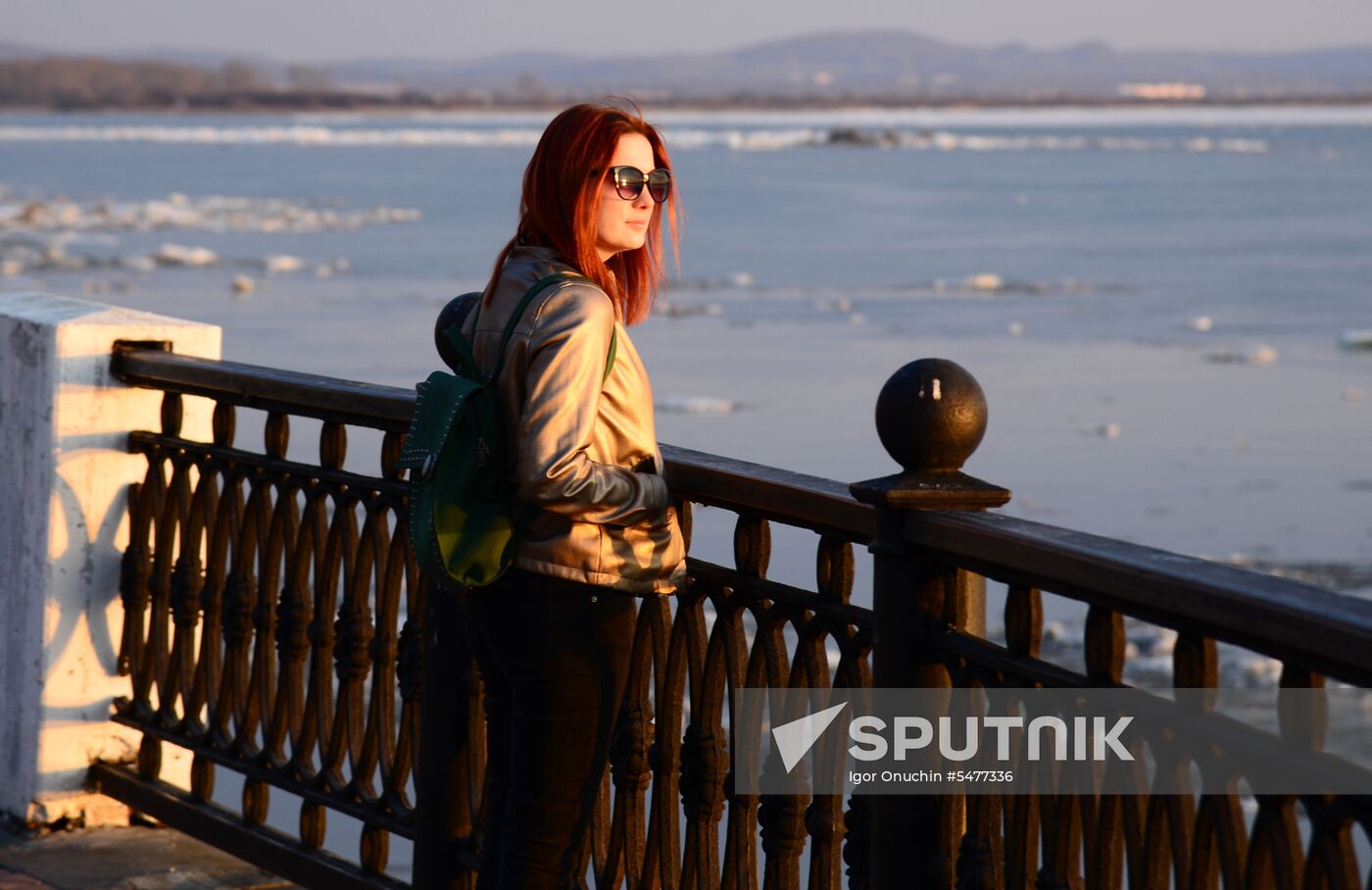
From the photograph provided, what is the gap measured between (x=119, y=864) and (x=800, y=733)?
7.26ft

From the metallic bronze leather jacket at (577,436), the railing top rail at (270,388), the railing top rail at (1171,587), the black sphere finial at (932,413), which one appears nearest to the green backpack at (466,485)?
the metallic bronze leather jacket at (577,436)

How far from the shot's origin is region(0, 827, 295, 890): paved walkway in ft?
14.3

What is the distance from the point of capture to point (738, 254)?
3534cm

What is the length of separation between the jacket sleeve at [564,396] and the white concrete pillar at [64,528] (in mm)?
2059

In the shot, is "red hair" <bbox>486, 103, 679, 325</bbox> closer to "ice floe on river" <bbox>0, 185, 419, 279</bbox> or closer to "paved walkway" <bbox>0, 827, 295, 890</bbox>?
"paved walkway" <bbox>0, 827, 295, 890</bbox>

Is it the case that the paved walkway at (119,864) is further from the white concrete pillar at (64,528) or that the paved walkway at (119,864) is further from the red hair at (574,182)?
the red hair at (574,182)

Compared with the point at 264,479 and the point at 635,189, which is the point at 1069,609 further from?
the point at 635,189

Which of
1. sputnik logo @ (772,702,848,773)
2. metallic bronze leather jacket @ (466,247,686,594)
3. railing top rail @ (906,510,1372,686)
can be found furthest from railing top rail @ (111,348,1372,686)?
sputnik logo @ (772,702,848,773)

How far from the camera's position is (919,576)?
8.90ft

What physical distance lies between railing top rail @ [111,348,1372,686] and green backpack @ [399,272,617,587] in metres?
0.36

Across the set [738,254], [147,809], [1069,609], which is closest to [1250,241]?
[738,254]

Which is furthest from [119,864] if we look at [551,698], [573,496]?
[573,496]

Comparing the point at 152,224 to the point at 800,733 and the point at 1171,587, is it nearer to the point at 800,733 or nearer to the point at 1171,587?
the point at 800,733

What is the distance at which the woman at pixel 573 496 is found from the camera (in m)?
2.80
